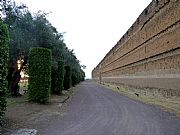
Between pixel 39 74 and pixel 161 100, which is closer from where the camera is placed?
pixel 39 74

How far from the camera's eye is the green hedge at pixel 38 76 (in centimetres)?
1831

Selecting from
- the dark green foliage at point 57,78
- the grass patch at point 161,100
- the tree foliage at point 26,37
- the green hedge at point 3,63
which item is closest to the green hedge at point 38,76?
the tree foliage at point 26,37

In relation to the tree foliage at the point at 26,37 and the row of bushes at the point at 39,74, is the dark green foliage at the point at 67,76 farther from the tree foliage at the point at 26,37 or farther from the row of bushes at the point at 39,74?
the row of bushes at the point at 39,74

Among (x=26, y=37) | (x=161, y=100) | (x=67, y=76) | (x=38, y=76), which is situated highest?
(x=26, y=37)

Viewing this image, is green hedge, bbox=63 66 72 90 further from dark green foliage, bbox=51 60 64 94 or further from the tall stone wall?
dark green foliage, bbox=51 60 64 94

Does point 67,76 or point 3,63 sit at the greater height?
point 67,76

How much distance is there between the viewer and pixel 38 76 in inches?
722

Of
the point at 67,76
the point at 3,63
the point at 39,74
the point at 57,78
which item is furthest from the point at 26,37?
the point at 67,76

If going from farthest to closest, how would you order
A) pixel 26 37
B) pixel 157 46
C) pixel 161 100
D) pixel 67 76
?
pixel 67 76 < pixel 157 46 < pixel 161 100 < pixel 26 37

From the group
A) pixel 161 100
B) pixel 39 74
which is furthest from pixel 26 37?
pixel 161 100

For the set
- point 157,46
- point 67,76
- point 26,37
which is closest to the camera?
point 26,37

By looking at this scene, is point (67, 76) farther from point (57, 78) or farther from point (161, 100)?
point (161, 100)

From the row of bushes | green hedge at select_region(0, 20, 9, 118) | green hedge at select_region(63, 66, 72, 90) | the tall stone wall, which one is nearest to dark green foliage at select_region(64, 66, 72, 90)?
green hedge at select_region(63, 66, 72, 90)

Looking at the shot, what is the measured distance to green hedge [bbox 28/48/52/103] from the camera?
18.3 m
